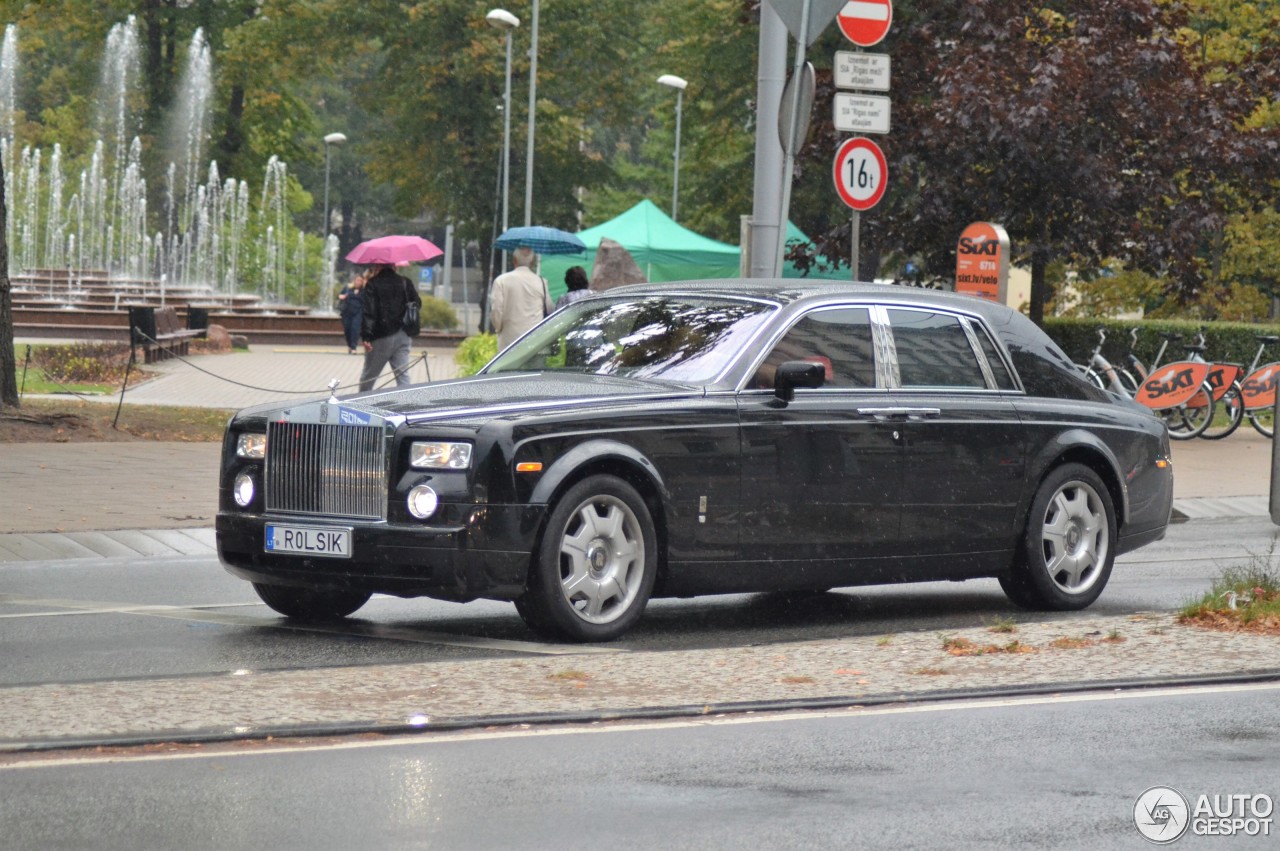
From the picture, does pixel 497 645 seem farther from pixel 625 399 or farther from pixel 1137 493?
pixel 1137 493

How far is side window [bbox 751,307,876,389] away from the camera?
31.9 ft

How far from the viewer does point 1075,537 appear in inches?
419

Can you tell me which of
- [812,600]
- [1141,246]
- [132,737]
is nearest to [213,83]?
Result: [1141,246]

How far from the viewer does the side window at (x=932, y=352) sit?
10.1 meters

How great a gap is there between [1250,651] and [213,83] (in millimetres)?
55291

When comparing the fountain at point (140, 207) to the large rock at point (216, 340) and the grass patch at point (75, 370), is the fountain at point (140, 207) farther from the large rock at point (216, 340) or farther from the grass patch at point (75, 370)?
the grass patch at point (75, 370)

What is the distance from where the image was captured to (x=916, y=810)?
5.78m

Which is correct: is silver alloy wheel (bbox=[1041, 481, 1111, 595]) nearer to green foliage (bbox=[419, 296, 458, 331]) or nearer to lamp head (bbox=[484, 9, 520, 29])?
lamp head (bbox=[484, 9, 520, 29])

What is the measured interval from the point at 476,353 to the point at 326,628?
72.2 ft

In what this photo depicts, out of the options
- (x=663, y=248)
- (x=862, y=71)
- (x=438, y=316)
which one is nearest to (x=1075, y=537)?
(x=862, y=71)

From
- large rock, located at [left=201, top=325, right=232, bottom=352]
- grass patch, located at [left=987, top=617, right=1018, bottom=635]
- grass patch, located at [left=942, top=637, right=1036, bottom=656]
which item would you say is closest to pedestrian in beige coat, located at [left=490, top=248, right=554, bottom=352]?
grass patch, located at [left=987, top=617, right=1018, bottom=635]

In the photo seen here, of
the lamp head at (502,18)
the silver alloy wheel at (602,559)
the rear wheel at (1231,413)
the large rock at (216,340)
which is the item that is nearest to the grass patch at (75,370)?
the large rock at (216,340)

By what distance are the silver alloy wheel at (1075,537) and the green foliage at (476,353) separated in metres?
19.6

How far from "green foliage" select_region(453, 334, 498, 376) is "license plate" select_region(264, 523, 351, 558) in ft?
68.1
